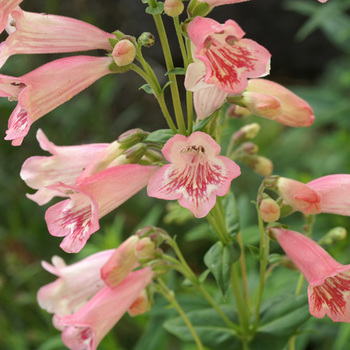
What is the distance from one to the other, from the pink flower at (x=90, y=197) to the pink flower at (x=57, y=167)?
0.51 feet

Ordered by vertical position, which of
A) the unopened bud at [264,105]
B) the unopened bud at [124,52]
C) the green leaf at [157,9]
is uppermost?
the green leaf at [157,9]

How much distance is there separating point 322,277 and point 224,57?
61cm

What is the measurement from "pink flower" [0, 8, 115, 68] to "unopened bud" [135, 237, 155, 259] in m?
0.54

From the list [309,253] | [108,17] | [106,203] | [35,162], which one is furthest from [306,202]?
[108,17]

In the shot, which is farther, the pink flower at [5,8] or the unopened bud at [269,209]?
the unopened bud at [269,209]

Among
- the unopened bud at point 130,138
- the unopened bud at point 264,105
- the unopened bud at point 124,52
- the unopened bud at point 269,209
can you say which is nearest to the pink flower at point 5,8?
the unopened bud at point 124,52

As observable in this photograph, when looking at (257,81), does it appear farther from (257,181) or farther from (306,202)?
(257,181)

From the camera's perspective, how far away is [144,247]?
1570 mm

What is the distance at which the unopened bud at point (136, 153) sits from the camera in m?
1.51

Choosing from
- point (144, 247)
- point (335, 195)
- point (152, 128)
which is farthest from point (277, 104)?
point (152, 128)

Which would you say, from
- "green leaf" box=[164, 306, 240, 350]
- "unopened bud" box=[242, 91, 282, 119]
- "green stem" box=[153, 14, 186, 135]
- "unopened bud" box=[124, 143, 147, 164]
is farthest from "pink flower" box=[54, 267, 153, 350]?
"unopened bud" box=[242, 91, 282, 119]

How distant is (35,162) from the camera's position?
171cm

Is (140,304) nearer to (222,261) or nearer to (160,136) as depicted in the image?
(222,261)

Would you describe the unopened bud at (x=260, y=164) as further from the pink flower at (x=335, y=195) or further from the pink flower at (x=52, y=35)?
the pink flower at (x=52, y=35)
